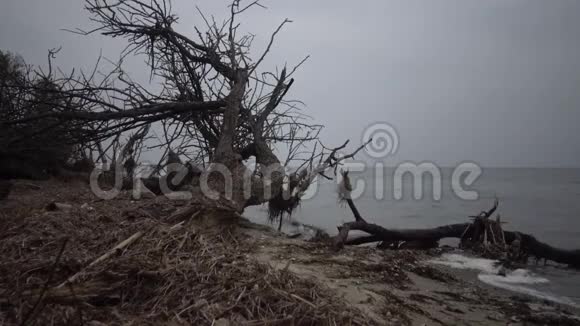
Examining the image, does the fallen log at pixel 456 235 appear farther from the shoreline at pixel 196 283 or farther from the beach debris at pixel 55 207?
the beach debris at pixel 55 207

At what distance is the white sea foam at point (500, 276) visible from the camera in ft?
13.1

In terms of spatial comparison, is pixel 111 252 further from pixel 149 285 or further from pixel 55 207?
pixel 55 207

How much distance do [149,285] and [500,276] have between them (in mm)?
4916

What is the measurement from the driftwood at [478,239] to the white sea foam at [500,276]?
0.67 m

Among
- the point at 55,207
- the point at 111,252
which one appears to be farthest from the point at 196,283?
the point at 55,207

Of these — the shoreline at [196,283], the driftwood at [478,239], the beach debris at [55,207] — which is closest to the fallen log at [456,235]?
the driftwood at [478,239]

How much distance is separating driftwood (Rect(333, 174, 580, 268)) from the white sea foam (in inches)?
26.4

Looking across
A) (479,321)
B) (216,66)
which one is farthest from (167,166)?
(479,321)

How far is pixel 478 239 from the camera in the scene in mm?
6695

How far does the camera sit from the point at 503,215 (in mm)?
12258

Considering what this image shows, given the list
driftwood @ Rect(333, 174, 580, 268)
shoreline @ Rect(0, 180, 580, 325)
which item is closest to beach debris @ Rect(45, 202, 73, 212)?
shoreline @ Rect(0, 180, 580, 325)

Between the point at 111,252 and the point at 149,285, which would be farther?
the point at 111,252

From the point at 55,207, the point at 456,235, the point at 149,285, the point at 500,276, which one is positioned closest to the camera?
the point at 149,285

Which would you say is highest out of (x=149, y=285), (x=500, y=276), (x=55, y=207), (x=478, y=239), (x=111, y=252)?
(x=55, y=207)
